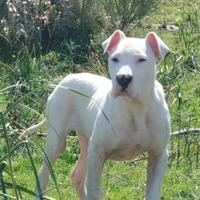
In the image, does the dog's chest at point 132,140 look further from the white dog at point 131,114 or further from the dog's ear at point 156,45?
the dog's ear at point 156,45

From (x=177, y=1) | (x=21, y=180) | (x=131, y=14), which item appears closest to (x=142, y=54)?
(x=21, y=180)

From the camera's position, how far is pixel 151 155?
4887 millimetres

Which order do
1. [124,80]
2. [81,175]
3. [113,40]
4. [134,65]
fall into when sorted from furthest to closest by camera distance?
[81,175] < [113,40] < [134,65] < [124,80]

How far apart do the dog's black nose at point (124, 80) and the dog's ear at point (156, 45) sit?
515mm

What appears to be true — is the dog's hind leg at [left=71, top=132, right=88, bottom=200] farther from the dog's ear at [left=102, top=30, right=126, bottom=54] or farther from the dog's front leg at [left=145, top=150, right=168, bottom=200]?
the dog's ear at [left=102, top=30, right=126, bottom=54]

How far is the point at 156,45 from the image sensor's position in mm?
4656

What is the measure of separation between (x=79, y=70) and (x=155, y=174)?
4.38 m

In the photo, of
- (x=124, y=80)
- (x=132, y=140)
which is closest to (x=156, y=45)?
(x=124, y=80)

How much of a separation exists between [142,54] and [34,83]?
4.74 meters

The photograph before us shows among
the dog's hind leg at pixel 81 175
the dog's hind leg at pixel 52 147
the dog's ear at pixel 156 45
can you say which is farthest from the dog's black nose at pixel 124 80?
the dog's hind leg at pixel 81 175

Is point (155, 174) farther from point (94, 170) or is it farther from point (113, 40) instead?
point (113, 40)

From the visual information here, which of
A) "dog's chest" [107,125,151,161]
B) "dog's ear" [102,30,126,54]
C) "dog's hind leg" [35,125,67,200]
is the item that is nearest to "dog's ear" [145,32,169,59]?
"dog's ear" [102,30,126,54]

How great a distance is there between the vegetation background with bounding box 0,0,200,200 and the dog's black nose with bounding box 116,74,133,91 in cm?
60

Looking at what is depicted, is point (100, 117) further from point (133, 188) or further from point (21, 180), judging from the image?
point (21, 180)
